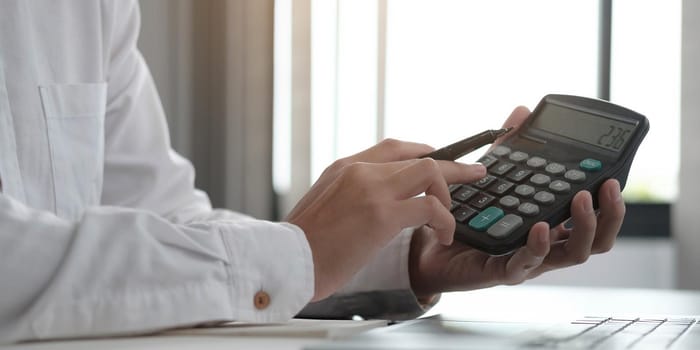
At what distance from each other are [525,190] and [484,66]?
1.88 meters

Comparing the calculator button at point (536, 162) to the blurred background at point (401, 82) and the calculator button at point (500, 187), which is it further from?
the blurred background at point (401, 82)

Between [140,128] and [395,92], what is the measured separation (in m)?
1.59

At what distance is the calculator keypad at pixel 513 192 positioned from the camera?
2.21 ft

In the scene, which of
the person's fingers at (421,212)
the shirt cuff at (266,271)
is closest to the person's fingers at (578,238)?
the person's fingers at (421,212)

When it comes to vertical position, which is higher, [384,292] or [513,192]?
[513,192]

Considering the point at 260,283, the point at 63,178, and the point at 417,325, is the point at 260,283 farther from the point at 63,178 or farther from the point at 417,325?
the point at 63,178

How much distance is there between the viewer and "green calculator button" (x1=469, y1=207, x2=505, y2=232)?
0.68m

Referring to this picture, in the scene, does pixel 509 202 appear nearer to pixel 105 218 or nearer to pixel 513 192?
pixel 513 192

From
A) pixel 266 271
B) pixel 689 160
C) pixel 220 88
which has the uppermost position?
pixel 266 271

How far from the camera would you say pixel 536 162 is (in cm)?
73

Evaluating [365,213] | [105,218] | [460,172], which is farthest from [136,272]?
[460,172]

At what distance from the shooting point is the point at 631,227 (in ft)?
8.52

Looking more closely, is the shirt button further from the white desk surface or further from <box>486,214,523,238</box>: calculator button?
<box>486,214,523,238</box>: calculator button

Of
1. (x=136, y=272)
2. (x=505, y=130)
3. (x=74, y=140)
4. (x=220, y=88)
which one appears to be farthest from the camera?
(x=220, y=88)
